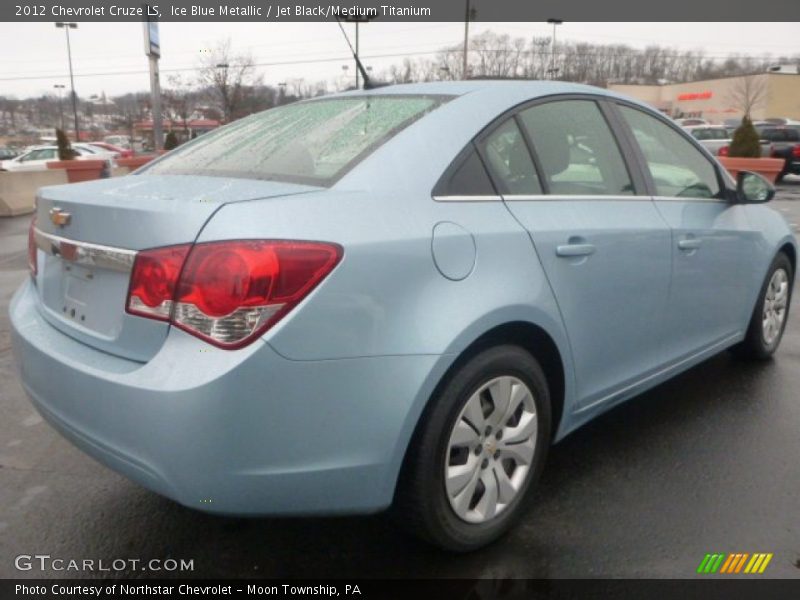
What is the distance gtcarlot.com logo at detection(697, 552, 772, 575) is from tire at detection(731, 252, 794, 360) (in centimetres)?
207

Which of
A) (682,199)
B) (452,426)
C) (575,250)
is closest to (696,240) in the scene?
(682,199)

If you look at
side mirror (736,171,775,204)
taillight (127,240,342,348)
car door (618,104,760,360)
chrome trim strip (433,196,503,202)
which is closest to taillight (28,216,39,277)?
taillight (127,240,342,348)

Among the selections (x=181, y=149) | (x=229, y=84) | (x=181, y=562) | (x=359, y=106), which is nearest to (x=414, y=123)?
(x=359, y=106)

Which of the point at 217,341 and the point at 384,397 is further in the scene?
the point at 384,397

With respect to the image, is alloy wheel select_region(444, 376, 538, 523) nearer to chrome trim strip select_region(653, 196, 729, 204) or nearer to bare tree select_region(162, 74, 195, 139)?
chrome trim strip select_region(653, 196, 729, 204)

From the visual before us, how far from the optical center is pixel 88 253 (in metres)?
2.16

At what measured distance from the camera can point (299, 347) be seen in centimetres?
186

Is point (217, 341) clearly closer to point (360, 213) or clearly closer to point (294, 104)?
point (360, 213)

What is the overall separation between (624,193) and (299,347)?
5.88 feet

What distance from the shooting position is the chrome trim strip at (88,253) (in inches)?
79.8

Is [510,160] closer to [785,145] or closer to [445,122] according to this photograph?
[445,122]

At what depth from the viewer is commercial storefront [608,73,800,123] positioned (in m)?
58.2

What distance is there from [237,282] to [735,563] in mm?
1894

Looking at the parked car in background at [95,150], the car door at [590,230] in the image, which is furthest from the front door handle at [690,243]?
the parked car in background at [95,150]
